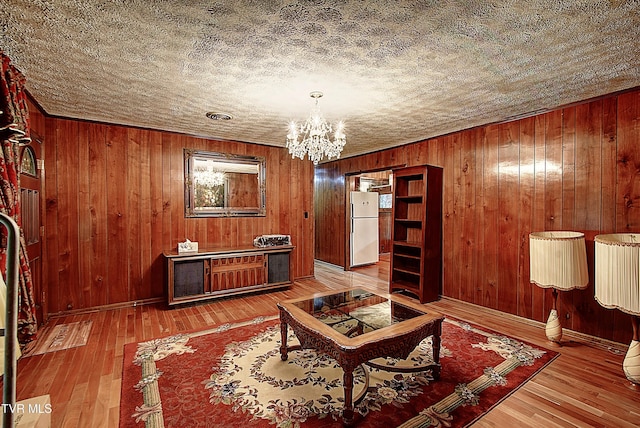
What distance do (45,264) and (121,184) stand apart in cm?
121

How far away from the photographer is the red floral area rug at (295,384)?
183 cm

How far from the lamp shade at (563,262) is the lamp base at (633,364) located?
55cm

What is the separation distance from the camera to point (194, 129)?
4.06 metres

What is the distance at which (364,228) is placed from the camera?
6.51m

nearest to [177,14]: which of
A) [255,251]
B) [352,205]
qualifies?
[255,251]

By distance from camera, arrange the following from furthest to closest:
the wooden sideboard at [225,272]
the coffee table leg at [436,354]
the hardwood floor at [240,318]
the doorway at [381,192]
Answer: the doorway at [381,192]
the wooden sideboard at [225,272]
the coffee table leg at [436,354]
the hardwood floor at [240,318]

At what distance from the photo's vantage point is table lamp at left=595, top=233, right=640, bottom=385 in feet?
6.84

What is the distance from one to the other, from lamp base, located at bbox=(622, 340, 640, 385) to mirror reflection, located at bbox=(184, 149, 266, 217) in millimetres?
4378

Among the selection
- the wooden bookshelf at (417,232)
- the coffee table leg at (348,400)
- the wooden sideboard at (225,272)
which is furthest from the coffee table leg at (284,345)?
the wooden bookshelf at (417,232)

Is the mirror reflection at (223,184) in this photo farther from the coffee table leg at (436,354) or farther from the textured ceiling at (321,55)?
the coffee table leg at (436,354)

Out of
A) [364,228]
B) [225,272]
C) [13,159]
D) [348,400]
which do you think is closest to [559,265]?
[348,400]

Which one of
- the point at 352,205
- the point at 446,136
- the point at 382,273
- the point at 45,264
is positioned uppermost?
the point at 446,136

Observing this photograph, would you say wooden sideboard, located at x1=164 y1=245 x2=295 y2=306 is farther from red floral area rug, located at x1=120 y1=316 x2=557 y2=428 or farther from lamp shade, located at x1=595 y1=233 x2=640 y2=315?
lamp shade, located at x1=595 y1=233 x2=640 y2=315

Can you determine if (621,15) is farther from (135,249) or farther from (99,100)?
(135,249)
